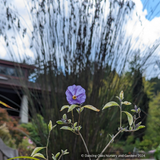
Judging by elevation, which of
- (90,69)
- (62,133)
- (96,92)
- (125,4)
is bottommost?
(62,133)

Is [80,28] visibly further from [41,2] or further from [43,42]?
[41,2]

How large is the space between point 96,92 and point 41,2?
0.87 meters

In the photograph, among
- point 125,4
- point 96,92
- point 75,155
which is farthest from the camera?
point 125,4

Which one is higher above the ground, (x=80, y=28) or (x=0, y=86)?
(x=0, y=86)

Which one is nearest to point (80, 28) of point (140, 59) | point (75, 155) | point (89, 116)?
point (140, 59)

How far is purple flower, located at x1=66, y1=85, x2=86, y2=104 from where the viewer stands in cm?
49

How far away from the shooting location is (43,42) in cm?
→ 143

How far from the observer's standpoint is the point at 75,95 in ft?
1.66

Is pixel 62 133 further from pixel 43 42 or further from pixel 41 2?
pixel 41 2

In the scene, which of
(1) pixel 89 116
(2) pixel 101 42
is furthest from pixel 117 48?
(1) pixel 89 116

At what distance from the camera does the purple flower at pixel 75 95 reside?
1.62 ft

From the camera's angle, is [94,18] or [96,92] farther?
[94,18]

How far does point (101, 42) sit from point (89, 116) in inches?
21.4

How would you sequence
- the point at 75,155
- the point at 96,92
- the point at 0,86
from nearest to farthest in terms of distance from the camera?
the point at 75,155, the point at 96,92, the point at 0,86
